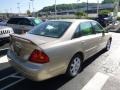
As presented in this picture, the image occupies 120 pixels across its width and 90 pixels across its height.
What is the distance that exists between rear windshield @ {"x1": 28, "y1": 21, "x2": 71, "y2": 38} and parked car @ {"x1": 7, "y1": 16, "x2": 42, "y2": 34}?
215 inches

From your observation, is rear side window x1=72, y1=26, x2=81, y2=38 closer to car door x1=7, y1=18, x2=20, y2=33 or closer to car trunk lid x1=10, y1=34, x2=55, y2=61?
car trunk lid x1=10, y1=34, x2=55, y2=61

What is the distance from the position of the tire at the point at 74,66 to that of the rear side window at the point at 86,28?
0.79 m

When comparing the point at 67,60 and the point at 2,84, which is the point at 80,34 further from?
the point at 2,84

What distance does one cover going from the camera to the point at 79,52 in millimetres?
5203

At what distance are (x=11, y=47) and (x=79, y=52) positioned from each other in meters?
1.85

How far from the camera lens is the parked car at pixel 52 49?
156 inches

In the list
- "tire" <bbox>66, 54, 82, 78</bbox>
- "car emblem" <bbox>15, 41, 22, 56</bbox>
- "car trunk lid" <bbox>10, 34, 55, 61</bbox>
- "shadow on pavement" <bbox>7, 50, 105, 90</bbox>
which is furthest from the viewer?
"tire" <bbox>66, 54, 82, 78</bbox>

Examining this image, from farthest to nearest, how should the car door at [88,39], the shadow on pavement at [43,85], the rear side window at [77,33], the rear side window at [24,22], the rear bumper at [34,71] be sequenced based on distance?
the rear side window at [24,22]
the car door at [88,39]
the rear side window at [77,33]
the shadow on pavement at [43,85]
the rear bumper at [34,71]

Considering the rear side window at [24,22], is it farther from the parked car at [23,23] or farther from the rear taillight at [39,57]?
the rear taillight at [39,57]

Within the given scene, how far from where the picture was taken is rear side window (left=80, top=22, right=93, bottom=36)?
550 cm

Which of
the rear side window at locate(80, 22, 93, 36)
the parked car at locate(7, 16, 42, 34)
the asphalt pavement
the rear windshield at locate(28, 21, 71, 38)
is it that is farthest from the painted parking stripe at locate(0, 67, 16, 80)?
the parked car at locate(7, 16, 42, 34)

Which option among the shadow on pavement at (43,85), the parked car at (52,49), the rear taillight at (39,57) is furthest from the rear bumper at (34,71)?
the shadow on pavement at (43,85)

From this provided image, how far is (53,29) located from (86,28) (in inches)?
48.5

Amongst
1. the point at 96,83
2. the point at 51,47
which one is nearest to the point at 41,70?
the point at 51,47
